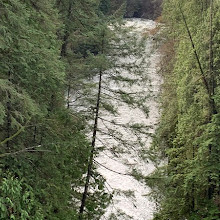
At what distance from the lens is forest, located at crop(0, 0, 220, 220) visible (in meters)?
5.95

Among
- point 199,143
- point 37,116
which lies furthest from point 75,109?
point 199,143

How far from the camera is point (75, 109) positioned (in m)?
9.54

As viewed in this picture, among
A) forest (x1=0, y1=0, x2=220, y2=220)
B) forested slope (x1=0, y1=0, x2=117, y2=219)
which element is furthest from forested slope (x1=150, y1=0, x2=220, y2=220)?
forested slope (x1=0, y1=0, x2=117, y2=219)

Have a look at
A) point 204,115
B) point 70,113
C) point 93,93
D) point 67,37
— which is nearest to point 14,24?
point 70,113

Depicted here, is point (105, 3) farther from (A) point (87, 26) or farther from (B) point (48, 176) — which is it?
(B) point (48, 176)

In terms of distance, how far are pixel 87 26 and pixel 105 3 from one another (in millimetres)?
30687

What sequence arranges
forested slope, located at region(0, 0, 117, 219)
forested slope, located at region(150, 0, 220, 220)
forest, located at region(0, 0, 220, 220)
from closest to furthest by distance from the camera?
forested slope, located at region(0, 0, 117, 219)
forest, located at region(0, 0, 220, 220)
forested slope, located at region(150, 0, 220, 220)

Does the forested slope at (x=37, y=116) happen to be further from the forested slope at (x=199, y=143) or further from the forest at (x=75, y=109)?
the forested slope at (x=199, y=143)

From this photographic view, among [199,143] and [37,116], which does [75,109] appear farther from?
[199,143]

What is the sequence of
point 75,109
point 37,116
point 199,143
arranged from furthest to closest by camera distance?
point 199,143 → point 75,109 → point 37,116

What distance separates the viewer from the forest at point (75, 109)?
595 cm

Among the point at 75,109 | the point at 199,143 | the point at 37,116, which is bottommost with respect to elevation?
the point at 37,116

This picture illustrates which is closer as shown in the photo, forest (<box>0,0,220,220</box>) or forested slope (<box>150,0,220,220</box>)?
forest (<box>0,0,220,220</box>)

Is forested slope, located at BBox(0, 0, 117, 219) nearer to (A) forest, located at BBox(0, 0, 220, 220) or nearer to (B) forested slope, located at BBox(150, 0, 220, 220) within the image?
(A) forest, located at BBox(0, 0, 220, 220)
